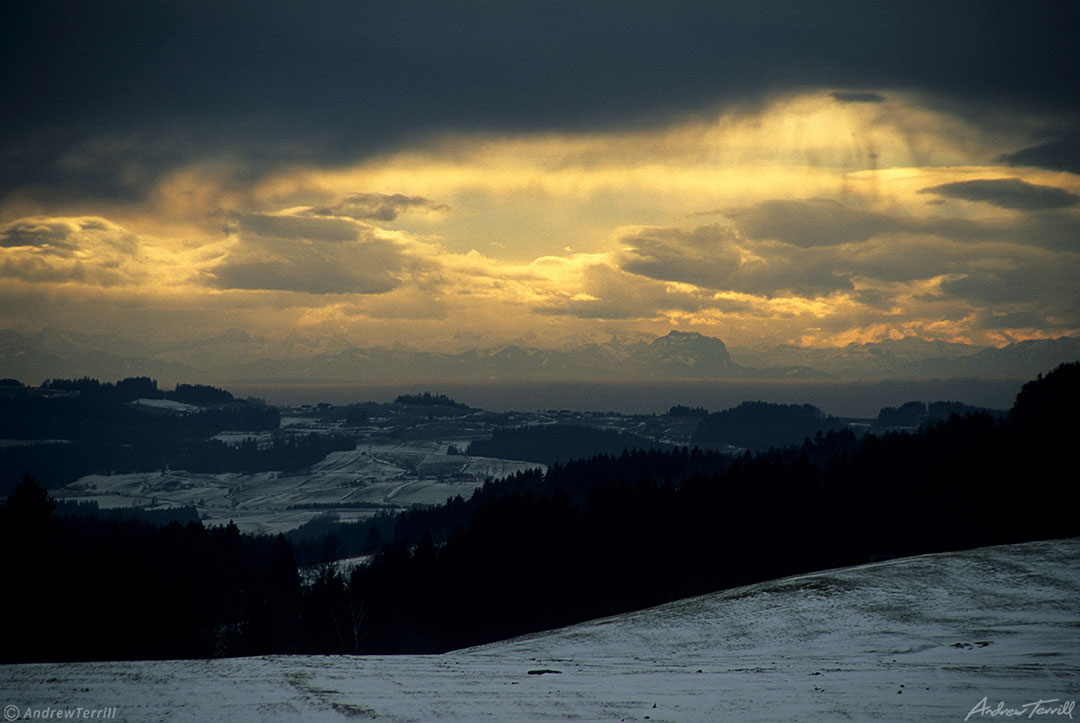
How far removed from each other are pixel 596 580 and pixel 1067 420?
49.6m

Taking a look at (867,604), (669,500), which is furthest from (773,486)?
(867,604)

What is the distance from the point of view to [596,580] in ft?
246

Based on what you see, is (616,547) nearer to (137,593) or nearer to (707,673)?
(137,593)
